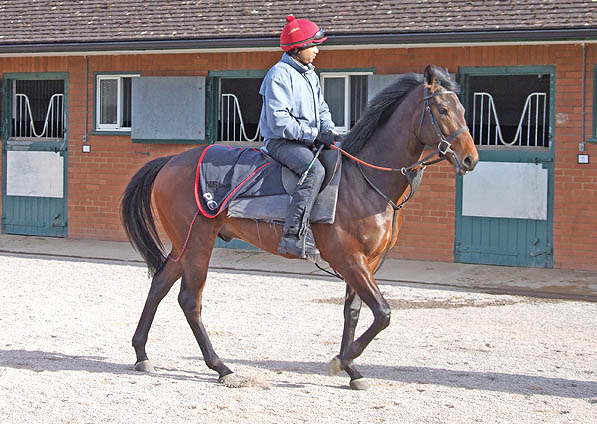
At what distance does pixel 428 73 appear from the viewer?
22.3 feet

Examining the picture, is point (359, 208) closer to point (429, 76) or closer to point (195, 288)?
point (429, 76)

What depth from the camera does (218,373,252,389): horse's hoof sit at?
271 inches

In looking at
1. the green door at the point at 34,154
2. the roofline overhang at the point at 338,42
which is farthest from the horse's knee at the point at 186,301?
the green door at the point at 34,154

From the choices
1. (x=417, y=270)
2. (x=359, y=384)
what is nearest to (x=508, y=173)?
(x=417, y=270)

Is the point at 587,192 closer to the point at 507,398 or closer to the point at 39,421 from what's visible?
the point at 507,398

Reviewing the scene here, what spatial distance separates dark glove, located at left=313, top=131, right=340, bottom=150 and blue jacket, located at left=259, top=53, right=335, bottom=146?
0.05 metres

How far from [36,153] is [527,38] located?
8375 millimetres

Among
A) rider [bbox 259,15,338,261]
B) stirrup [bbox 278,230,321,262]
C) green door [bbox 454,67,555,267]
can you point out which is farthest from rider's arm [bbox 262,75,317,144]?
green door [bbox 454,67,555,267]

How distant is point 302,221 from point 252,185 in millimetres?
550

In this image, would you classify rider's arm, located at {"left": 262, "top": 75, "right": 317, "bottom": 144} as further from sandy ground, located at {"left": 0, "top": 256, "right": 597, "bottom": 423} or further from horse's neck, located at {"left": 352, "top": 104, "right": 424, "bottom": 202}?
sandy ground, located at {"left": 0, "top": 256, "right": 597, "bottom": 423}

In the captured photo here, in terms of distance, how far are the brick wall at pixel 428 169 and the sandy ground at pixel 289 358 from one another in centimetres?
230

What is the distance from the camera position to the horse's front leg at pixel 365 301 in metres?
6.71

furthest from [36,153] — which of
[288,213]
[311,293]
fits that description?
[288,213]

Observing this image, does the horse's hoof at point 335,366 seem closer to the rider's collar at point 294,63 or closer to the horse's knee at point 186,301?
the horse's knee at point 186,301
